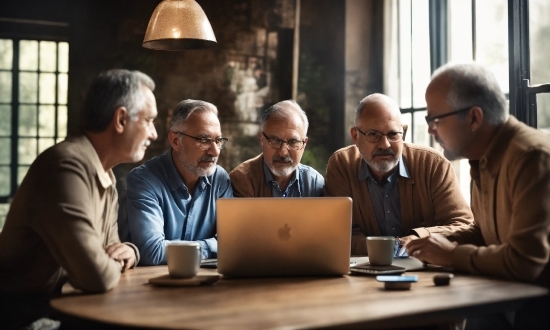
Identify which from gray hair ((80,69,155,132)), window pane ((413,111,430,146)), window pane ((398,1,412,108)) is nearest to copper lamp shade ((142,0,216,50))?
gray hair ((80,69,155,132))

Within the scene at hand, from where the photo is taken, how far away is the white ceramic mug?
2172mm

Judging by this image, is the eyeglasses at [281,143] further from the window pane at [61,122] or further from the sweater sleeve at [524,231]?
the window pane at [61,122]

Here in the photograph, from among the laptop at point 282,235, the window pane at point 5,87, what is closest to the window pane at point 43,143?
the window pane at point 5,87

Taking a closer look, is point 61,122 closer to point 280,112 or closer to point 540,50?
point 280,112

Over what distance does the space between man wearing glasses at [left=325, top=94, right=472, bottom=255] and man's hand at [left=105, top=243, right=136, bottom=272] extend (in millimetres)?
1192

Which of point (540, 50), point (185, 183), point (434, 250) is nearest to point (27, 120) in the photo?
point (185, 183)

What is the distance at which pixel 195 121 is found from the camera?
3408 millimetres

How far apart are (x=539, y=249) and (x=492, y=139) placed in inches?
18.3

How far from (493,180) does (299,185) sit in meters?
1.39

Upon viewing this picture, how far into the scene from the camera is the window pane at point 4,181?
676 centimetres

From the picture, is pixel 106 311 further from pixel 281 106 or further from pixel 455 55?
pixel 455 55

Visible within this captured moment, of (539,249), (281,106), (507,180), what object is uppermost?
(281,106)

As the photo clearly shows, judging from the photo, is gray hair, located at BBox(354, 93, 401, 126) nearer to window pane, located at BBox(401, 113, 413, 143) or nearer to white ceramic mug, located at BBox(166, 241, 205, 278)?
white ceramic mug, located at BBox(166, 241, 205, 278)

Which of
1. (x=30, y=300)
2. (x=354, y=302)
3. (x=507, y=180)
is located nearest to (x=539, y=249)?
(x=507, y=180)
